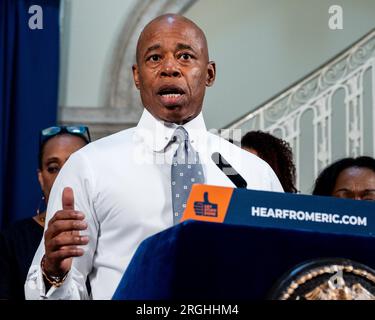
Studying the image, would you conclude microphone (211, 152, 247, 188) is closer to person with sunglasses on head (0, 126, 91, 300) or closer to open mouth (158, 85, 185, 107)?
open mouth (158, 85, 185, 107)

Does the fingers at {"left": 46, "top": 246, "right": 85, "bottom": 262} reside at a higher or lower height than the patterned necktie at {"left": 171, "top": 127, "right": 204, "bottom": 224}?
lower

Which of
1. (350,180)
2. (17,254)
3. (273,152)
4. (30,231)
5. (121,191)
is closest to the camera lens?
(121,191)

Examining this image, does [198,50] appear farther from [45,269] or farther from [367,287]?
[367,287]

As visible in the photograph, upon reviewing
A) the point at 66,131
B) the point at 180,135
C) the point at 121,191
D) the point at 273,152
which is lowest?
the point at 121,191

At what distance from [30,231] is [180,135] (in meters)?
1.06

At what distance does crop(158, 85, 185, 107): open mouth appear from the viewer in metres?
1.75

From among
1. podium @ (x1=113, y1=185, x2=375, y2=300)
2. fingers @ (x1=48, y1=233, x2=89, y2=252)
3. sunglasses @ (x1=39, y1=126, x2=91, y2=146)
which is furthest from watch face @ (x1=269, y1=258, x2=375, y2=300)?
sunglasses @ (x1=39, y1=126, x2=91, y2=146)

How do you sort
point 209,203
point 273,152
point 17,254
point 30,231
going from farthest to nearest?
point 273,152 < point 30,231 < point 17,254 < point 209,203

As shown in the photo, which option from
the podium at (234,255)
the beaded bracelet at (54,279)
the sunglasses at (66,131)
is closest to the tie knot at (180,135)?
the beaded bracelet at (54,279)

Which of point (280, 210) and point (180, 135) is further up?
point (180, 135)

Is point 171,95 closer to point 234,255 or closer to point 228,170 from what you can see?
point 228,170

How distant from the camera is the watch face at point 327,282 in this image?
1.10 meters

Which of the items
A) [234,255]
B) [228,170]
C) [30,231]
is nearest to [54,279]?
[234,255]

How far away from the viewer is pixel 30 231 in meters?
2.64
